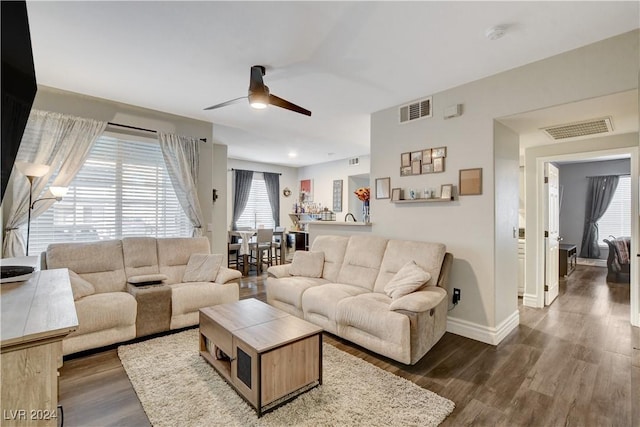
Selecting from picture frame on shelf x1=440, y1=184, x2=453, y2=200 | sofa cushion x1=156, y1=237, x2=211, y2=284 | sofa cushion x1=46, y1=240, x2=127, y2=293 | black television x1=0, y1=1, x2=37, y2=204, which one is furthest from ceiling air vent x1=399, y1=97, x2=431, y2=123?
sofa cushion x1=46, y1=240, x2=127, y2=293

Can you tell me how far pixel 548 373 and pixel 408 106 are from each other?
3.06 meters

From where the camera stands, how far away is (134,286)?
10.2ft

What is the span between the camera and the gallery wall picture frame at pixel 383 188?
392cm

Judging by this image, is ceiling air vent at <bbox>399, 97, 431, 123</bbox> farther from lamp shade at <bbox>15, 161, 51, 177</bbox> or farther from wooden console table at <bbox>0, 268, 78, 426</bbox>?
lamp shade at <bbox>15, 161, 51, 177</bbox>

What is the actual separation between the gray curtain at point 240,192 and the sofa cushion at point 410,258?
5270 millimetres

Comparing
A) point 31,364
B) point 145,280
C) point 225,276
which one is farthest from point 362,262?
point 31,364

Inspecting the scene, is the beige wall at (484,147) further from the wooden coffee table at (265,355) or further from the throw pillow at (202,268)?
the throw pillow at (202,268)

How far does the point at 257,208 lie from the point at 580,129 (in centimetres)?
688

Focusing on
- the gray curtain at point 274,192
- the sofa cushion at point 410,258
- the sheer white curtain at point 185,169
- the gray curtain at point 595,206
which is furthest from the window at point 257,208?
the gray curtain at point 595,206

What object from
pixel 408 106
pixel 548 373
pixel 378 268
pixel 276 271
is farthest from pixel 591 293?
pixel 276 271

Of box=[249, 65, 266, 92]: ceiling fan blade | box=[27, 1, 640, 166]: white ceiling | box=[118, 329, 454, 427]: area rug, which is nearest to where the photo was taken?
box=[118, 329, 454, 427]: area rug

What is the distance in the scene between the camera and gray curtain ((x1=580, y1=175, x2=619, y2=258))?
23.4 ft

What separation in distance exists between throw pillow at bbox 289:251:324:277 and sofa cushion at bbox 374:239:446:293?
883 millimetres

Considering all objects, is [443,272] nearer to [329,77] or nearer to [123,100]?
[329,77]
